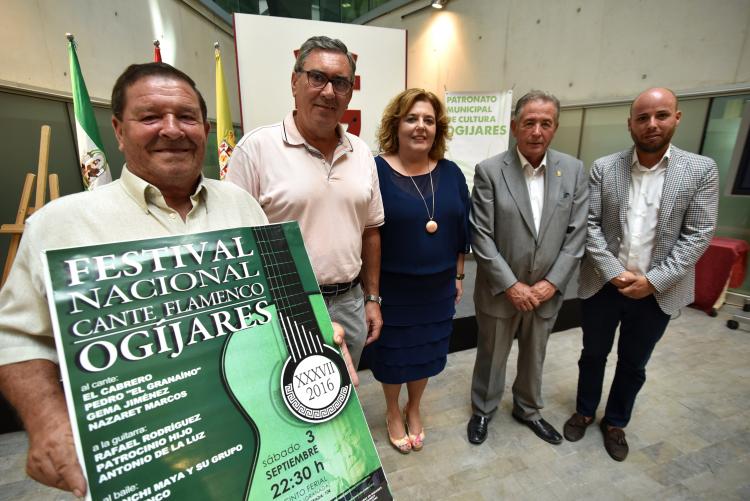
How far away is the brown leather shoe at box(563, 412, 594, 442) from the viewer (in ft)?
6.24

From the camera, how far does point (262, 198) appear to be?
1202 millimetres

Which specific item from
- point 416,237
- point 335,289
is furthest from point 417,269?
point 335,289

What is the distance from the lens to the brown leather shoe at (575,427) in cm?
190

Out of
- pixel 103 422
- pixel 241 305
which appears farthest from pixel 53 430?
pixel 241 305

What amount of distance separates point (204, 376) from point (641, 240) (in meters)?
1.83

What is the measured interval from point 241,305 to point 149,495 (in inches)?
13.1

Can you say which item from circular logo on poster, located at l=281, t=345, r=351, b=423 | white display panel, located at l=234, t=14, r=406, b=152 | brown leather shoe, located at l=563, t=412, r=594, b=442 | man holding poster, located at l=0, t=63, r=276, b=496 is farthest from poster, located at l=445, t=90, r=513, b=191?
circular logo on poster, located at l=281, t=345, r=351, b=423

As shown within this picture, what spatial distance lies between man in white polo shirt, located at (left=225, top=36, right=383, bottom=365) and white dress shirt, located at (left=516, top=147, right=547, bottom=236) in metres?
0.76

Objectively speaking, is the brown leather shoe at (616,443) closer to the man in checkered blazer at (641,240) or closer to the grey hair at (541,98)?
the man in checkered blazer at (641,240)

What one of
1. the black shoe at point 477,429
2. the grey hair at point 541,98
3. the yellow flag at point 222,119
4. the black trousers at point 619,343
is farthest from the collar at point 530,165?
the yellow flag at point 222,119

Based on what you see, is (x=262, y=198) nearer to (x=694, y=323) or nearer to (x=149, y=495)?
(x=149, y=495)

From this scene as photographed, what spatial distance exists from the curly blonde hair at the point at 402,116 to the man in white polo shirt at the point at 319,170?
0.31m

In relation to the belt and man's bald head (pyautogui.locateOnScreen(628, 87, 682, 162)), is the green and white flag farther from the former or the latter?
man's bald head (pyautogui.locateOnScreen(628, 87, 682, 162))

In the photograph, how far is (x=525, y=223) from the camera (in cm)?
161
